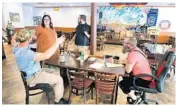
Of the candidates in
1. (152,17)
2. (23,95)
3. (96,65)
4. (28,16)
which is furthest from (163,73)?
(152,17)

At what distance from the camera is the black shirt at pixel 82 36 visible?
3.58 meters

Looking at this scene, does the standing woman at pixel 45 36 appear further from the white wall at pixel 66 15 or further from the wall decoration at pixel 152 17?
the wall decoration at pixel 152 17

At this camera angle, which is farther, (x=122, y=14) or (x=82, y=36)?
(x=122, y=14)

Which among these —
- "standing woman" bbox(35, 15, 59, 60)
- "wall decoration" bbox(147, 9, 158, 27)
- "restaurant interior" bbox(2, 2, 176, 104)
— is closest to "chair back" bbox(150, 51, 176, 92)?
"restaurant interior" bbox(2, 2, 176, 104)

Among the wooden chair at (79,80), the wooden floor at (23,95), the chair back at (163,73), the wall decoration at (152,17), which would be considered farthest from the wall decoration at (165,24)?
the wooden chair at (79,80)

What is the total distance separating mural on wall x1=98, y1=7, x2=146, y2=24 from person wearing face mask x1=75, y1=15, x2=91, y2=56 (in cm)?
355

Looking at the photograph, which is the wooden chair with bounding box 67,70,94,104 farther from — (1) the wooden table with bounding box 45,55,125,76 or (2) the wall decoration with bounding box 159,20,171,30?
(2) the wall decoration with bounding box 159,20,171,30

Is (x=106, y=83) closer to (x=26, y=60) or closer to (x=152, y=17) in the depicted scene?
(x=26, y=60)

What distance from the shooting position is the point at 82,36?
144 inches

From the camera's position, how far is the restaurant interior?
2.29 m

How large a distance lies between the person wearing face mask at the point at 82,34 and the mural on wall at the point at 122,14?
3551 millimetres

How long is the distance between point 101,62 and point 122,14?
15.6ft

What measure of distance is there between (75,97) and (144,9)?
6.20 m

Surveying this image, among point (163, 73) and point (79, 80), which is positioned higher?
point (163, 73)
